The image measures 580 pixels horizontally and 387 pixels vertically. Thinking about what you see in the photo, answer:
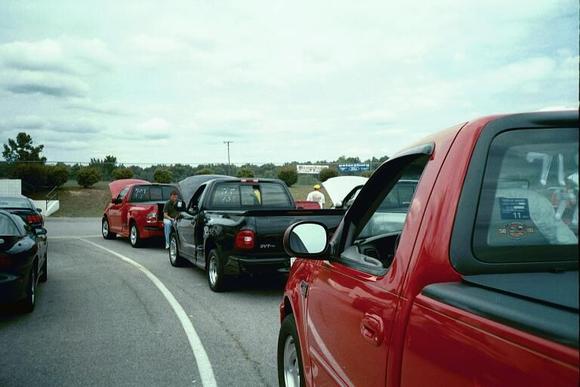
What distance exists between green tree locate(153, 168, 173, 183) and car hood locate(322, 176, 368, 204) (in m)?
27.5

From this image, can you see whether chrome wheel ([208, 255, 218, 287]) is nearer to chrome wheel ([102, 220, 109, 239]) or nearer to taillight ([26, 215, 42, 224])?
taillight ([26, 215, 42, 224])

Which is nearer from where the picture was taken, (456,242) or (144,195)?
(456,242)

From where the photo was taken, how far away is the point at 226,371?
15.6ft

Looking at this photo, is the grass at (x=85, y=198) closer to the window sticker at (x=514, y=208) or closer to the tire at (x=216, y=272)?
the tire at (x=216, y=272)

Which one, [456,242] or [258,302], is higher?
[456,242]

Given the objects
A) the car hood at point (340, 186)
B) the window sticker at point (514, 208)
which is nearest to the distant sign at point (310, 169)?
the car hood at point (340, 186)

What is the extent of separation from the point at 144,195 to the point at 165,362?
12290 millimetres

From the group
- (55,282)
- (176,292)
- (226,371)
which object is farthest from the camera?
(55,282)

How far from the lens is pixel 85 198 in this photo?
38750 millimetres

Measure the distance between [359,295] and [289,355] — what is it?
1.62 m

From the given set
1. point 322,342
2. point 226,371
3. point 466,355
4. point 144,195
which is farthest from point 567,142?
point 144,195

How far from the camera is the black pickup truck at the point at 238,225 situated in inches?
312

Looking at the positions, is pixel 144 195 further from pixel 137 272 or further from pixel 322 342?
pixel 322 342

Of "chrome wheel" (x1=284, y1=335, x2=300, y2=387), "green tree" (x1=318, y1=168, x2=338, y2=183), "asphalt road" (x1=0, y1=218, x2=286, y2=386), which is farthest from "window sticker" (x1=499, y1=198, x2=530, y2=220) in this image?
"green tree" (x1=318, y1=168, x2=338, y2=183)
